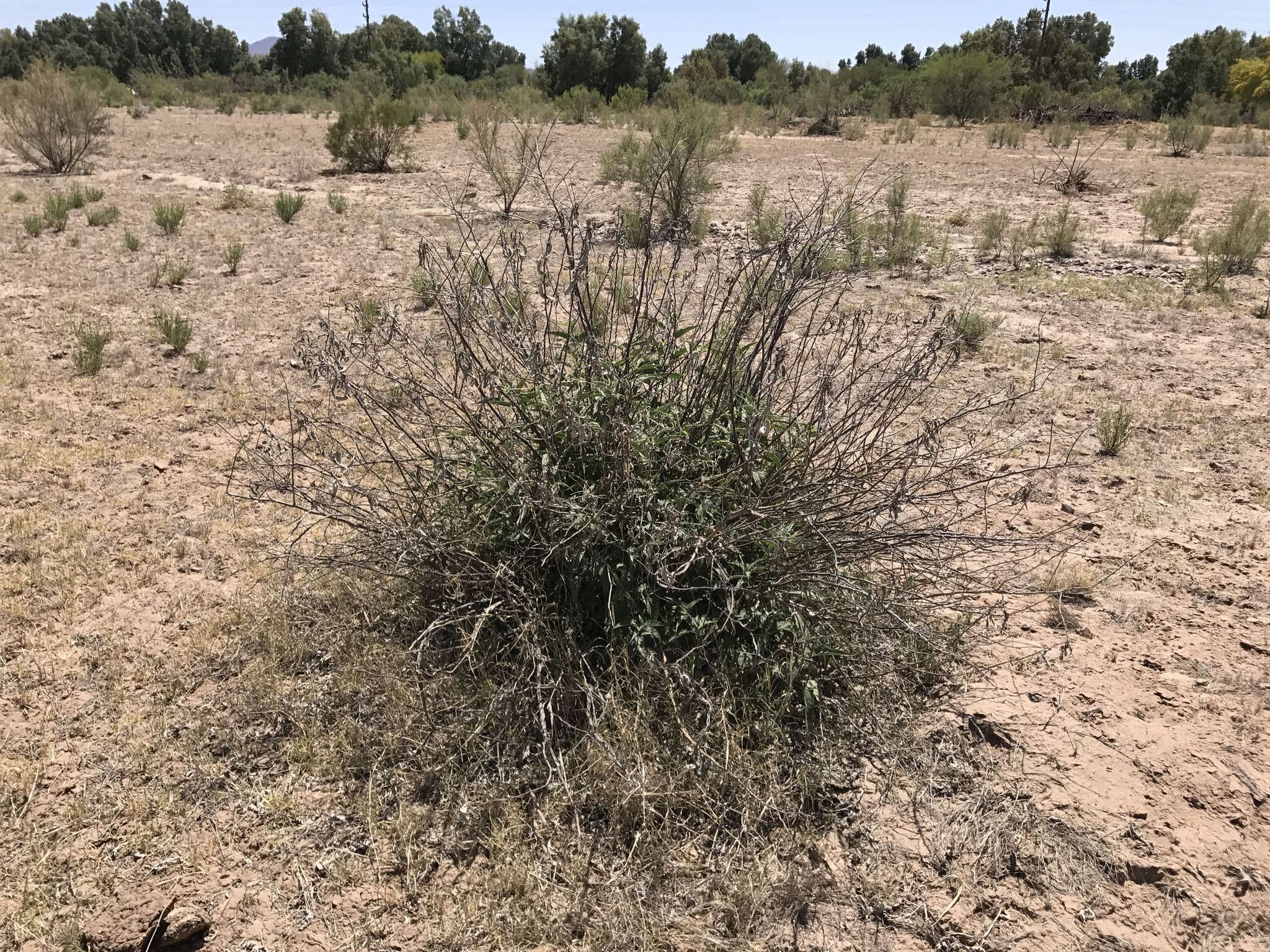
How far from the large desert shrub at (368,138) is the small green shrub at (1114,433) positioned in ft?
38.5

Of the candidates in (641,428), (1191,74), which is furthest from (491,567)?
(1191,74)

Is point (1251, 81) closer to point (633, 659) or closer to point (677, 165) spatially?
point (677, 165)

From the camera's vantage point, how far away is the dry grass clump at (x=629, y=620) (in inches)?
89.0

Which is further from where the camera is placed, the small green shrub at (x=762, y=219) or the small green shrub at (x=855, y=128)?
the small green shrub at (x=855, y=128)

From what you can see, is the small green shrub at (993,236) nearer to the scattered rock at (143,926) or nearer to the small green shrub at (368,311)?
the small green shrub at (368,311)

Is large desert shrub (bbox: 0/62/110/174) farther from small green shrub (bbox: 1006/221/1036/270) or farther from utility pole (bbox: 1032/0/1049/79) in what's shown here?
utility pole (bbox: 1032/0/1049/79)

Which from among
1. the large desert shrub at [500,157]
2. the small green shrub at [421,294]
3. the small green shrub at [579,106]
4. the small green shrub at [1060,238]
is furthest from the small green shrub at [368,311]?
the small green shrub at [579,106]

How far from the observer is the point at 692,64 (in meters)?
38.0

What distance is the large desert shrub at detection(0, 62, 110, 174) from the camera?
12.1 m

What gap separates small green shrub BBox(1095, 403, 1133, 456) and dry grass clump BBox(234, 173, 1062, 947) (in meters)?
2.08

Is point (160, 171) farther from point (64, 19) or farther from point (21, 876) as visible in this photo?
point (64, 19)

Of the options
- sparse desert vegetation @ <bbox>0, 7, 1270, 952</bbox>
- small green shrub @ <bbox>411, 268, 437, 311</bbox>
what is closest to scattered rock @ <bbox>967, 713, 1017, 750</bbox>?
sparse desert vegetation @ <bbox>0, 7, 1270, 952</bbox>

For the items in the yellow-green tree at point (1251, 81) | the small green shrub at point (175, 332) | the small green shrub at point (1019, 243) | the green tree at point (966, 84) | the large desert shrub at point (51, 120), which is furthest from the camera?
the yellow-green tree at point (1251, 81)

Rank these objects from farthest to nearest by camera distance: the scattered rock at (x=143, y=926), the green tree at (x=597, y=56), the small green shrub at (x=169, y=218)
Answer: the green tree at (x=597, y=56), the small green shrub at (x=169, y=218), the scattered rock at (x=143, y=926)
